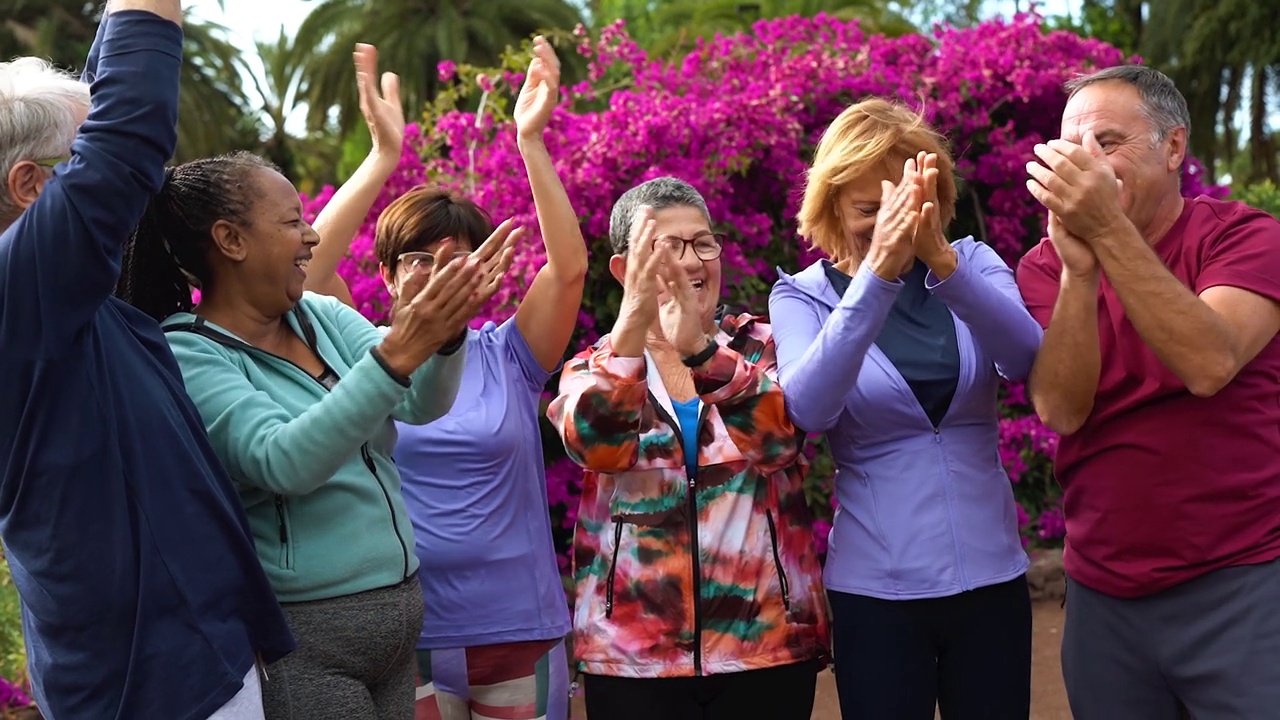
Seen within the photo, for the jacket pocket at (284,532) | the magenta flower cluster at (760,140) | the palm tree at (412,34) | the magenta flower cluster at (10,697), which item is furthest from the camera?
the palm tree at (412,34)

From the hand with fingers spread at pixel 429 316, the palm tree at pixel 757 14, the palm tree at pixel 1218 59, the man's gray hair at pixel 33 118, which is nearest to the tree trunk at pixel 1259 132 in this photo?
the palm tree at pixel 1218 59

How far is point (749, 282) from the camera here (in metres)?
6.36

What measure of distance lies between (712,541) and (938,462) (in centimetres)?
57

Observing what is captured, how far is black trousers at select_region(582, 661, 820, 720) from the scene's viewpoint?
3066 mm

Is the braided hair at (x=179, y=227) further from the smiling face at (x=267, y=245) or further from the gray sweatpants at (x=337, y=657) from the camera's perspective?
the gray sweatpants at (x=337, y=657)

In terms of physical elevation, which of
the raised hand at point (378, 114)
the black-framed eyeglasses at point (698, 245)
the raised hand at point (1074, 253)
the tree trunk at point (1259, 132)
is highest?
the raised hand at point (378, 114)

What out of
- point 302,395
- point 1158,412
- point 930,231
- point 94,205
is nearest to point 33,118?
point 94,205

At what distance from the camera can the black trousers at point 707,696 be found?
3.07 meters

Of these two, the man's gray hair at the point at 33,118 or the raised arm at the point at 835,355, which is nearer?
the man's gray hair at the point at 33,118

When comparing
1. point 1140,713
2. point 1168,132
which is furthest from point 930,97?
point 1140,713

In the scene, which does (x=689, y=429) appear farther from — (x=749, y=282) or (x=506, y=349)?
(x=749, y=282)

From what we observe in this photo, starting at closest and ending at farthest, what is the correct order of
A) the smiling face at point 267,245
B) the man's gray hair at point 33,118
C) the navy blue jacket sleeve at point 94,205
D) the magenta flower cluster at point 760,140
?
1. the navy blue jacket sleeve at point 94,205
2. the man's gray hair at point 33,118
3. the smiling face at point 267,245
4. the magenta flower cluster at point 760,140

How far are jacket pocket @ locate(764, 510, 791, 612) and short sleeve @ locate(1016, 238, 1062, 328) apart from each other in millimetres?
809

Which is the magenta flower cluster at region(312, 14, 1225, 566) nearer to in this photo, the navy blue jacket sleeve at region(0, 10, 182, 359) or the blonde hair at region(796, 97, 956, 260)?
the blonde hair at region(796, 97, 956, 260)
